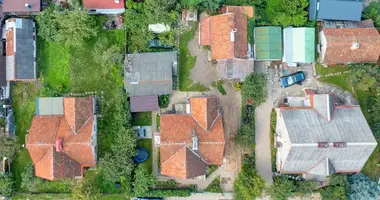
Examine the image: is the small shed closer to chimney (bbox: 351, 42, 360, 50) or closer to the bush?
the bush

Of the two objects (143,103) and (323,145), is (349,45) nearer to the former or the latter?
(323,145)

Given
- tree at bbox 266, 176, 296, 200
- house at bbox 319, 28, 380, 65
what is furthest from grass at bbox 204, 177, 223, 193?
house at bbox 319, 28, 380, 65

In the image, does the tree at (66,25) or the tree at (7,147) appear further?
the tree at (7,147)

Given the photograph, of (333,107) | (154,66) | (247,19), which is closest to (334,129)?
(333,107)

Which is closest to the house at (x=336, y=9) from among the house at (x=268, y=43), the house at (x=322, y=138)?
the house at (x=268, y=43)

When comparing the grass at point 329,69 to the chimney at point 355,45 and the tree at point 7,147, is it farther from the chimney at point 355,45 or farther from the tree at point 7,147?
the tree at point 7,147

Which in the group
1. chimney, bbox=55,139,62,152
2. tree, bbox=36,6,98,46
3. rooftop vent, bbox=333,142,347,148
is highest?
tree, bbox=36,6,98,46
